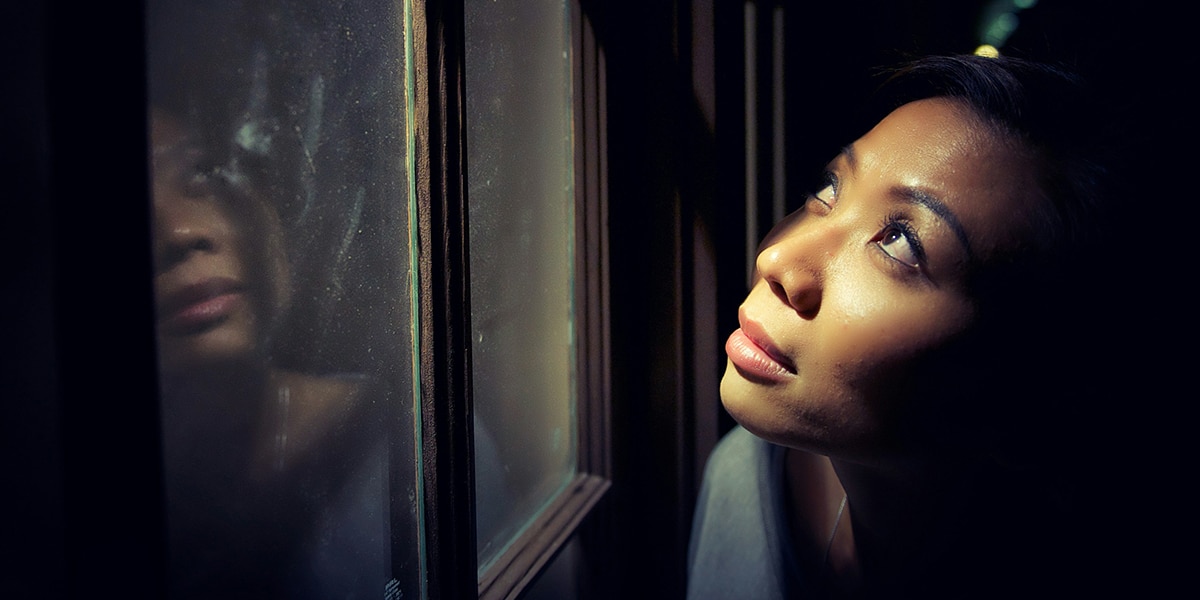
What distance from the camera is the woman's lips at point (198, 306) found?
364 mm

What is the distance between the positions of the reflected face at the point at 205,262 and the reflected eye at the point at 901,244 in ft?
1.76

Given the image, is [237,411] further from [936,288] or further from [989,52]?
[989,52]

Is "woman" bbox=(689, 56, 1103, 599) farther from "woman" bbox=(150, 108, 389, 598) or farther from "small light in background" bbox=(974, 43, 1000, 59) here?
"woman" bbox=(150, 108, 389, 598)

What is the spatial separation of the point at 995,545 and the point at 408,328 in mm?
793

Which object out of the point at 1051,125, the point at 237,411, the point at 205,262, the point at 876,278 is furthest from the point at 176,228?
the point at 1051,125

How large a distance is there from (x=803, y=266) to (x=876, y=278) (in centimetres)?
7

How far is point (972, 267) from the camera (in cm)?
58

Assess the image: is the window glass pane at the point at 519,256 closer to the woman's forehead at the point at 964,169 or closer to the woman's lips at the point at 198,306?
the woman's lips at the point at 198,306

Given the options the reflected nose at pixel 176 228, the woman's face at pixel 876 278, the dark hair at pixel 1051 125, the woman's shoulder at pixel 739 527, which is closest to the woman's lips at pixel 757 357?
the woman's face at pixel 876 278

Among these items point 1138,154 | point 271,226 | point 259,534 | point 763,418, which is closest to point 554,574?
point 763,418

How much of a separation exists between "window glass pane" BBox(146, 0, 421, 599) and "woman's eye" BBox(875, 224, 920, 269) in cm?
46

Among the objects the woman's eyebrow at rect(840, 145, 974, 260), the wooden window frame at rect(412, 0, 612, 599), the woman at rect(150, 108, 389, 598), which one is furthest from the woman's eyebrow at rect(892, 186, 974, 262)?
the woman at rect(150, 108, 389, 598)

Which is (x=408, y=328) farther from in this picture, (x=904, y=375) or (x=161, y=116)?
(x=904, y=375)

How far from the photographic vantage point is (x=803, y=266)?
62 centimetres
